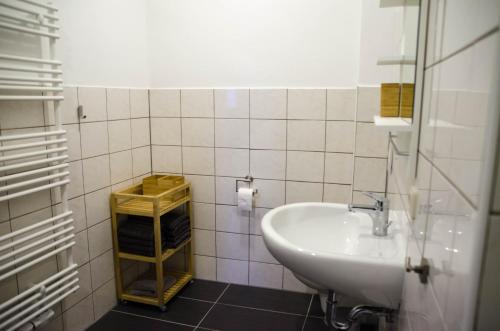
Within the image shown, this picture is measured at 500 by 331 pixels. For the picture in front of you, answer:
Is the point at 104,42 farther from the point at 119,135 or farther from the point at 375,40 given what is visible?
the point at 375,40

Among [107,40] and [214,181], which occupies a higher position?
[107,40]

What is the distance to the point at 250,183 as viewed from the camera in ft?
7.95

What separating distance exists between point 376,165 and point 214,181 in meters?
1.05

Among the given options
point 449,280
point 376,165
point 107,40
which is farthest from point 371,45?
point 449,280

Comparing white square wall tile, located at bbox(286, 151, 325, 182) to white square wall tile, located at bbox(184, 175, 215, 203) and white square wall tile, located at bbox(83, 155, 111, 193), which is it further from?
white square wall tile, located at bbox(83, 155, 111, 193)

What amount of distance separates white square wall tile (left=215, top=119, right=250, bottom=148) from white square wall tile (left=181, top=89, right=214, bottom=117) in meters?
0.10

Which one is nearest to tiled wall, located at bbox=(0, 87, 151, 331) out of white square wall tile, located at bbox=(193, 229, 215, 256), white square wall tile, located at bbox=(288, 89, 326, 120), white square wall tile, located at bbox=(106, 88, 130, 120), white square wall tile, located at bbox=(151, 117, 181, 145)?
white square wall tile, located at bbox=(106, 88, 130, 120)

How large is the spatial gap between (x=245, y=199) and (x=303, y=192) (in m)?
0.37

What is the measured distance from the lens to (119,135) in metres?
2.28

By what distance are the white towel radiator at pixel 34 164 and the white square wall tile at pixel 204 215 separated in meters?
0.90

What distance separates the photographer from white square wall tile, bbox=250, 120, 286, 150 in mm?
2322

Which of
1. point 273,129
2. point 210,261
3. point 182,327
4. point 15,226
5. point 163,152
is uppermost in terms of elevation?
point 273,129

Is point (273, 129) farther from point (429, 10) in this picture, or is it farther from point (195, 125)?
point (429, 10)

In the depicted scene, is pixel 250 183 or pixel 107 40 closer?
pixel 107 40
